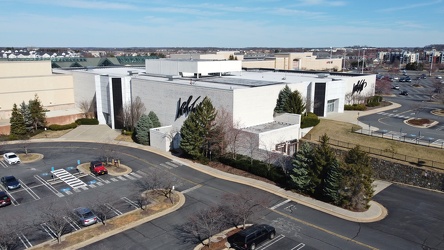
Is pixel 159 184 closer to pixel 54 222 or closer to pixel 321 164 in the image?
pixel 54 222

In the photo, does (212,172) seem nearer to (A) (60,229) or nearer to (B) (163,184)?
(B) (163,184)

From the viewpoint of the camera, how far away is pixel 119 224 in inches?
1100

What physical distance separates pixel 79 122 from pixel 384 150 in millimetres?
47052

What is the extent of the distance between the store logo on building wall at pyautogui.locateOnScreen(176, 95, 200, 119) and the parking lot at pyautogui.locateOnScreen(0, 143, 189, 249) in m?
8.52

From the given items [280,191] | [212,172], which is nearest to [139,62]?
[212,172]

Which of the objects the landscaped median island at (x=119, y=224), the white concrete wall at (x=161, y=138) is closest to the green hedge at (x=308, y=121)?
the white concrete wall at (x=161, y=138)

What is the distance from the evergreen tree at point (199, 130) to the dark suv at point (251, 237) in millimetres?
18073

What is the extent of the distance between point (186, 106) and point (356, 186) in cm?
2626

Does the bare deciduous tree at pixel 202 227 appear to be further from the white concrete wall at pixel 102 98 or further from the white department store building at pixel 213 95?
the white concrete wall at pixel 102 98

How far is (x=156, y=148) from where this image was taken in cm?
4878

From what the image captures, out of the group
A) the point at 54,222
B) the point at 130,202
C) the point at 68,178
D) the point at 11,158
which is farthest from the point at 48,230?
the point at 11,158

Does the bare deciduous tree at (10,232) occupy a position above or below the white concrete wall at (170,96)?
below

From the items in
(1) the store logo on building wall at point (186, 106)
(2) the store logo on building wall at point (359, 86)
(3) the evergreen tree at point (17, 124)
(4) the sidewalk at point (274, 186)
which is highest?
(2) the store logo on building wall at point (359, 86)

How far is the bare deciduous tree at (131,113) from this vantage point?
55350mm
